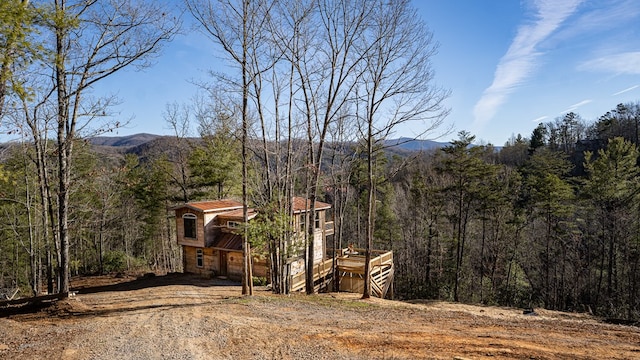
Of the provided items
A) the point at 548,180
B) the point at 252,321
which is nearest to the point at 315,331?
the point at 252,321

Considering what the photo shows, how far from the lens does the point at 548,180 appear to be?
2175 cm

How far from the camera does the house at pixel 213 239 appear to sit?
17.7 m

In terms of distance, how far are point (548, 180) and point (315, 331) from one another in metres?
20.5

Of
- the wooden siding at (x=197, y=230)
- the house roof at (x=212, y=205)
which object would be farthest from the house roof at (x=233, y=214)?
the wooden siding at (x=197, y=230)

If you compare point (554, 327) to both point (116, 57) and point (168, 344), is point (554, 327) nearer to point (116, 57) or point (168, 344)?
point (168, 344)

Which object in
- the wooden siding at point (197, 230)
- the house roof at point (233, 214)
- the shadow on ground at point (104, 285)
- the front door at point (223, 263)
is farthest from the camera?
the front door at point (223, 263)

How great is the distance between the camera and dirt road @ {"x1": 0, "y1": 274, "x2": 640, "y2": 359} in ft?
21.6

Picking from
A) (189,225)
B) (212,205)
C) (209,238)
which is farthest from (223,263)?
(212,205)

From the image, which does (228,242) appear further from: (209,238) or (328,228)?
(328,228)

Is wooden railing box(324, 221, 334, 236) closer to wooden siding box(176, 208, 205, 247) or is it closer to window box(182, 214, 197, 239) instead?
wooden siding box(176, 208, 205, 247)

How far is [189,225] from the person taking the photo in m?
18.5

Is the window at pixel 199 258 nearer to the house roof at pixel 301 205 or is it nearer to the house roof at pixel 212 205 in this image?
the house roof at pixel 212 205

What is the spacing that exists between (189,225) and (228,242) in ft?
8.39

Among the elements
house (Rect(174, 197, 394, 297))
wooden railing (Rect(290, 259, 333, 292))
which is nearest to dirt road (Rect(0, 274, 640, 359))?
wooden railing (Rect(290, 259, 333, 292))
